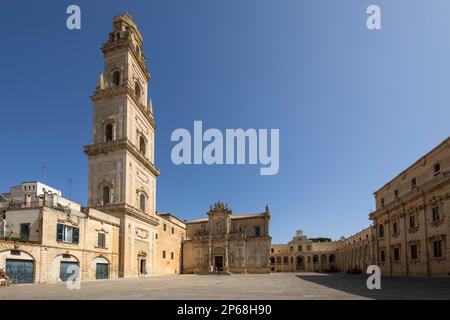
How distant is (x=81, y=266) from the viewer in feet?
102

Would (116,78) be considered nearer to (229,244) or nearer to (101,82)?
(101,82)

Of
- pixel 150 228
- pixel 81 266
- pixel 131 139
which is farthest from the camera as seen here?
pixel 150 228

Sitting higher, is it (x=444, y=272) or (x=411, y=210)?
(x=411, y=210)

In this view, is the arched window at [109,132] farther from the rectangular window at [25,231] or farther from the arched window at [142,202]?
the rectangular window at [25,231]

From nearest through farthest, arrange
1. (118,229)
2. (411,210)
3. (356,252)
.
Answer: (411,210)
(118,229)
(356,252)

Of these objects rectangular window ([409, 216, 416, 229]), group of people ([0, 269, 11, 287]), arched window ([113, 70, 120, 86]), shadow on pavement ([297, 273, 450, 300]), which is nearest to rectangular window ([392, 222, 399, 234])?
rectangular window ([409, 216, 416, 229])

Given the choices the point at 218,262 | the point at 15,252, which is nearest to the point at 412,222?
the point at 15,252

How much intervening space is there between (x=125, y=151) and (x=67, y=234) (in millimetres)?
12455

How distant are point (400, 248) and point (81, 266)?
3307 cm

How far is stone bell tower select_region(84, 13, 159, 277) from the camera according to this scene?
39062 millimetres

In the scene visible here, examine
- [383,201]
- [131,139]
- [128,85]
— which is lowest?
[383,201]
